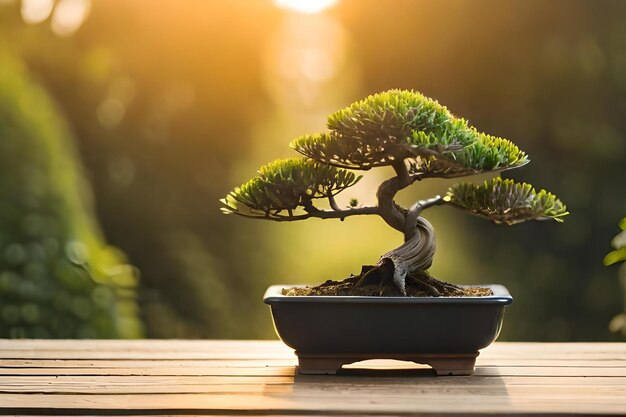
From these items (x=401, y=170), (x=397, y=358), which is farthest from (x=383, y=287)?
(x=401, y=170)

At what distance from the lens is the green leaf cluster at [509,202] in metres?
2.04

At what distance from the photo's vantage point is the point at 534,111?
306 cm

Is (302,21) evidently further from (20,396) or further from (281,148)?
(20,396)

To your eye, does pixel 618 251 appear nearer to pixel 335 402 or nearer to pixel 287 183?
pixel 287 183

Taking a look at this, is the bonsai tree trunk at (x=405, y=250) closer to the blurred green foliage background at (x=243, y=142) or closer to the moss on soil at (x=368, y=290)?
the moss on soil at (x=368, y=290)

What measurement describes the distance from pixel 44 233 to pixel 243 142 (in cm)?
86

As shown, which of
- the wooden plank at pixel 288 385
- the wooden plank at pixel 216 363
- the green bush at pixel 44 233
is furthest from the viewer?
the green bush at pixel 44 233

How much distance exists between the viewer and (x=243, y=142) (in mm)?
3146

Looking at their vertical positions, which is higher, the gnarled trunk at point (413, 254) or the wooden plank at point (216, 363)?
the gnarled trunk at point (413, 254)

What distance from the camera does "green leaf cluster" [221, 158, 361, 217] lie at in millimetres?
2023

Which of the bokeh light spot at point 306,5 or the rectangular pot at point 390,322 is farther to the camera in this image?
the bokeh light spot at point 306,5

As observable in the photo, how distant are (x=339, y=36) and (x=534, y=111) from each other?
79 cm

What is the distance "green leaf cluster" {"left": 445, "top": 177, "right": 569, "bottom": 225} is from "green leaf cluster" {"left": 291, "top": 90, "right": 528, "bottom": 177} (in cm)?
9

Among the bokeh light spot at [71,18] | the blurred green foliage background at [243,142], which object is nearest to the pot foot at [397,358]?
the blurred green foliage background at [243,142]
